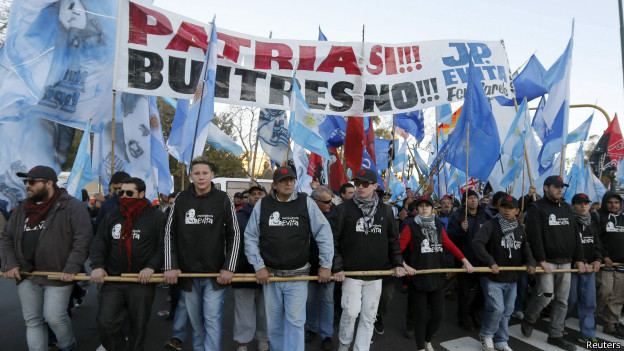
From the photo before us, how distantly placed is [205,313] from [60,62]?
13.8 feet

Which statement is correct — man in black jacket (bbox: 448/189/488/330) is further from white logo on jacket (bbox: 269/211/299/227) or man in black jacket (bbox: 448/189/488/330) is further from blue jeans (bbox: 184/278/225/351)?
blue jeans (bbox: 184/278/225/351)

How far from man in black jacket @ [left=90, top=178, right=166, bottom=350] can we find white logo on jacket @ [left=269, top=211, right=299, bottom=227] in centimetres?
116

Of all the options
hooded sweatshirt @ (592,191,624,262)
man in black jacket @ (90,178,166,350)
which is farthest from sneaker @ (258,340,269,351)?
hooded sweatshirt @ (592,191,624,262)

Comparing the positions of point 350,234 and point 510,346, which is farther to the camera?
point 510,346

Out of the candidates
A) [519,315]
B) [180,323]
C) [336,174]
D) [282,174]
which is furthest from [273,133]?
[519,315]

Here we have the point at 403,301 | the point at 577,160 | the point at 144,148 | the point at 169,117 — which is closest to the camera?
the point at 144,148

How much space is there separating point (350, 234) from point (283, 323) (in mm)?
1182

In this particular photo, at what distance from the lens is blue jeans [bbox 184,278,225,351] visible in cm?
375

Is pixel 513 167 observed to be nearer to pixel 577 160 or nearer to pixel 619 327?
pixel 619 327

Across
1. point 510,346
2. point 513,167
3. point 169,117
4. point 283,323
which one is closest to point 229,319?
point 283,323

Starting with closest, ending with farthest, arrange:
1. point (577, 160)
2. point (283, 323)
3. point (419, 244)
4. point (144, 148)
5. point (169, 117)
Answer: point (283, 323)
point (419, 244)
point (144, 148)
point (577, 160)
point (169, 117)

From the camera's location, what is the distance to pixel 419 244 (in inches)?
178

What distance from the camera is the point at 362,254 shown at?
409 cm

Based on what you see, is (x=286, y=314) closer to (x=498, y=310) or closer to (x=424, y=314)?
(x=424, y=314)
